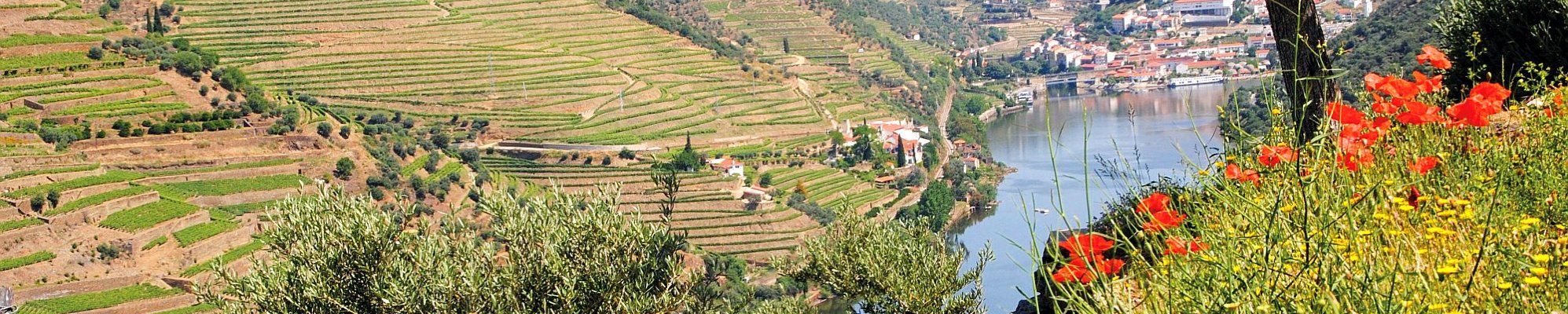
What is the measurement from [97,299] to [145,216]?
349cm

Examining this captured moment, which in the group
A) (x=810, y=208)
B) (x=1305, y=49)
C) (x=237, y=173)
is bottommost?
(x=810, y=208)

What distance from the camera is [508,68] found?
4525 centimetres

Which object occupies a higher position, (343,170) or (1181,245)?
(1181,245)

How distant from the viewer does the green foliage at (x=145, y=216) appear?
22.2 metres

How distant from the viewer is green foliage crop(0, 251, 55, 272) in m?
19.7

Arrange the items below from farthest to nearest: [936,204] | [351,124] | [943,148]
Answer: [943,148] < [351,124] < [936,204]

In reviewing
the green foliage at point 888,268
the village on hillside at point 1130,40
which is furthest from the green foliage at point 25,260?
the village on hillside at point 1130,40

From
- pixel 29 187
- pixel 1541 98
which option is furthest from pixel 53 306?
pixel 1541 98

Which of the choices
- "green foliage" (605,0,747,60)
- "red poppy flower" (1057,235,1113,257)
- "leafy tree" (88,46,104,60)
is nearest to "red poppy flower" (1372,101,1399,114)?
"red poppy flower" (1057,235,1113,257)

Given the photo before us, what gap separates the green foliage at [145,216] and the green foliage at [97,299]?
221 centimetres

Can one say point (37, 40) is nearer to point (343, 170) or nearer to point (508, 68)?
point (343, 170)

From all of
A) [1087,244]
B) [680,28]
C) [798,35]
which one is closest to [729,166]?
[680,28]

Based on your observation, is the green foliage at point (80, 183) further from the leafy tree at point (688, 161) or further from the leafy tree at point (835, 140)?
the leafy tree at point (835, 140)

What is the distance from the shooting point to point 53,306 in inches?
744
